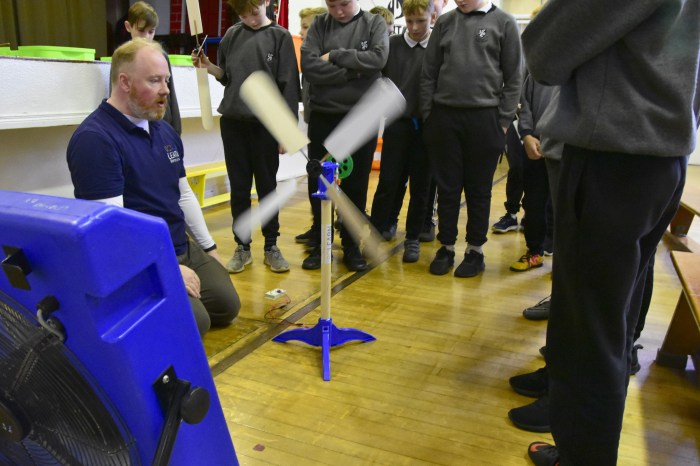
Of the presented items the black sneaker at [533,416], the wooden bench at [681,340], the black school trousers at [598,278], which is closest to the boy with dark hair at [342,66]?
the black sneaker at [533,416]

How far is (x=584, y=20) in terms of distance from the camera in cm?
108

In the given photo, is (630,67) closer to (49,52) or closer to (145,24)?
(145,24)

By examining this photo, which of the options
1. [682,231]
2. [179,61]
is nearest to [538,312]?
[682,231]

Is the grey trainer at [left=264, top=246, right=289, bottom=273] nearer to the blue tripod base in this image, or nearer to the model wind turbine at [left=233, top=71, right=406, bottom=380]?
the blue tripod base

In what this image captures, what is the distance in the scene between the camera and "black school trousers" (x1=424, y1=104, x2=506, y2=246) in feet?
9.55

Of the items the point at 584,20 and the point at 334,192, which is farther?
the point at 334,192

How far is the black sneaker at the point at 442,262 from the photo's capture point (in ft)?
10.4

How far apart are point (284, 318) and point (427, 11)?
1.81 metres

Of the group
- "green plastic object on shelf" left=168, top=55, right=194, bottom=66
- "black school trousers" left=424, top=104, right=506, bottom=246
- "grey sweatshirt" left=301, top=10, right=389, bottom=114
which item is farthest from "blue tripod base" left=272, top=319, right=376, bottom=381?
"green plastic object on shelf" left=168, top=55, right=194, bottom=66

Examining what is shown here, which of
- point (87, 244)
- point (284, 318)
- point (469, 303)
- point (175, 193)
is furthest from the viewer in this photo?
point (469, 303)

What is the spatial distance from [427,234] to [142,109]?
2367 millimetres

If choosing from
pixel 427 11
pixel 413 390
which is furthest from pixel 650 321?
pixel 427 11

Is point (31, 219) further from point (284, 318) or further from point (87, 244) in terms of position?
point (284, 318)

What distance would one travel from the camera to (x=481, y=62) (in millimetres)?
2830
